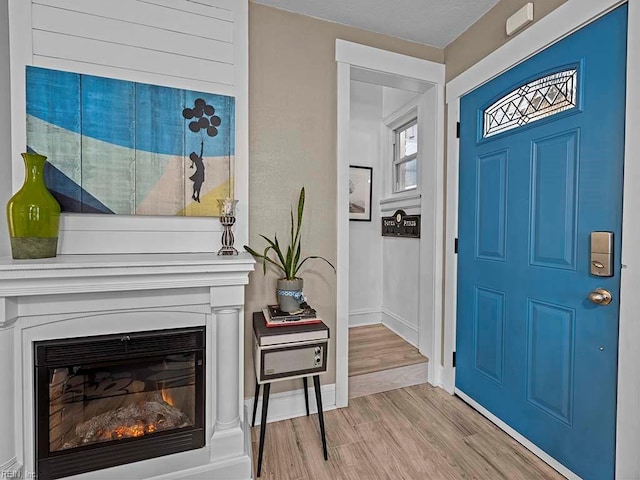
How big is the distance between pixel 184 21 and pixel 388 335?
113 inches

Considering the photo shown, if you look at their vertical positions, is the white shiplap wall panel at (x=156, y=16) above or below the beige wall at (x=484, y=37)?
below

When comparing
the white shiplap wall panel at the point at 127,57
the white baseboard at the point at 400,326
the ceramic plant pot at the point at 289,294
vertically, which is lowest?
the white baseboard at the point at 400,326

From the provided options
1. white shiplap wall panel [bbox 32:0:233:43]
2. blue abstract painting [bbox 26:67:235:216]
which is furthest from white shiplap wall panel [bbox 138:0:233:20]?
blue abstract painting [bbox 26:67:235:216]

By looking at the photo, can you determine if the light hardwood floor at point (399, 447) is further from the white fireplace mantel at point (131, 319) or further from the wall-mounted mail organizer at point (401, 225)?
the wall-mounted mail organizer at point (401, 225)

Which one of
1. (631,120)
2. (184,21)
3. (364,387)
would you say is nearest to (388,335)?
(364,387)

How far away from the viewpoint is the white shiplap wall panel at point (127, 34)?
59.5 inches

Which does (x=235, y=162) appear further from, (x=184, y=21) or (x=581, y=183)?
(x=581, y=183)

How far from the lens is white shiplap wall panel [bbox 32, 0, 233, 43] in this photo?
155cm

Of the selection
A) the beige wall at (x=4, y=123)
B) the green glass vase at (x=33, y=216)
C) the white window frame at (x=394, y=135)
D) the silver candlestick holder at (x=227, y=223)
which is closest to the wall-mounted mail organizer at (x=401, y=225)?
the white window frame at (x=394, y=135)

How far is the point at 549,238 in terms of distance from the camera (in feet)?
5.29

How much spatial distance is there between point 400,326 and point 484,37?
238 centimetres

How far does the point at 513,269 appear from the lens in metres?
1.83

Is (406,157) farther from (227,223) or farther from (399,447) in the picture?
(399,447)

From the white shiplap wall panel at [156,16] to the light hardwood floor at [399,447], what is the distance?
2.33 metres
